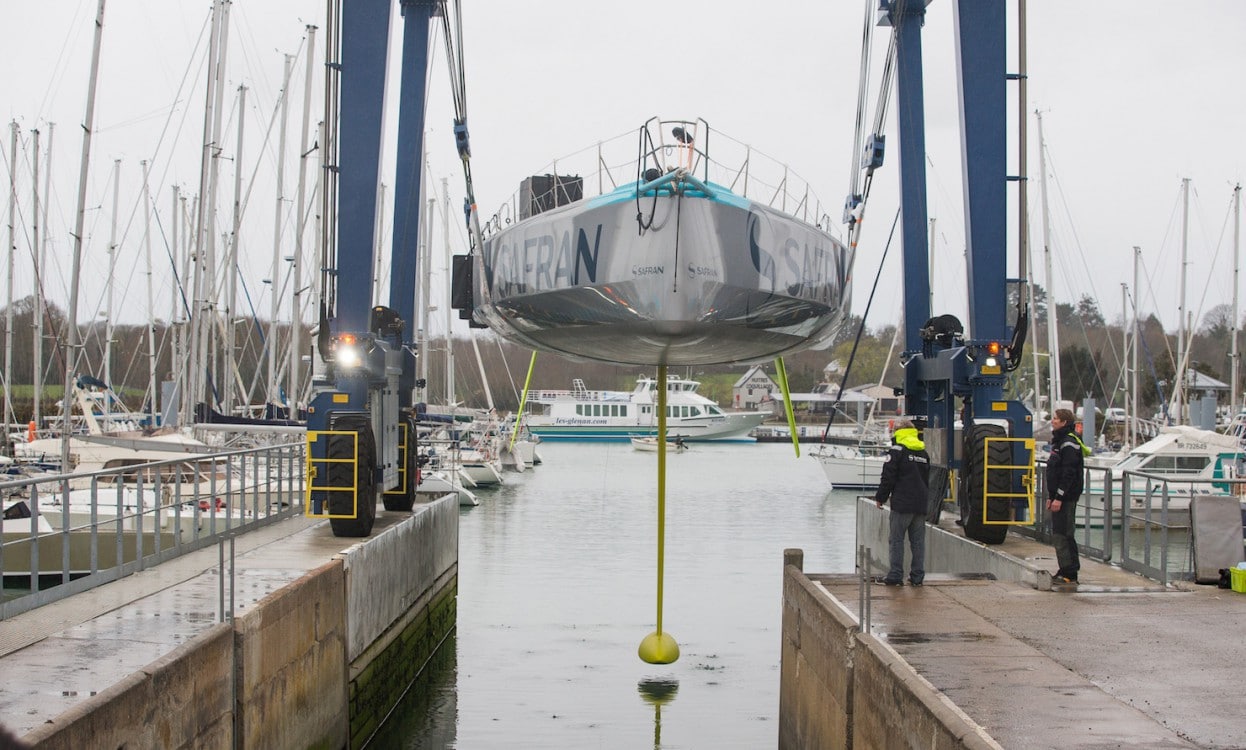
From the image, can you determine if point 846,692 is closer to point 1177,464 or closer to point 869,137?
point 869,137

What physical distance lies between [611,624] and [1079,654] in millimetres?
11635

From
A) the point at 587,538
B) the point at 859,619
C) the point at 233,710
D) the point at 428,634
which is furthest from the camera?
the point at 587,538

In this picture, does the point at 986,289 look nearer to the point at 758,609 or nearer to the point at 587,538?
the point at 758,609

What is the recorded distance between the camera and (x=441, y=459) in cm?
4103

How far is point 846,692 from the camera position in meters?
8.26

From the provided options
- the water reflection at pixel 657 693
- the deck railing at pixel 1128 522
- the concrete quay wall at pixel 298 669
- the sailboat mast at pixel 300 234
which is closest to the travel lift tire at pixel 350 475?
the concrete quay wall at pixel 298 669

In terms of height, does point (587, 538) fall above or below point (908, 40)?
below

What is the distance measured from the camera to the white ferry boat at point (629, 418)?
87.2 meters

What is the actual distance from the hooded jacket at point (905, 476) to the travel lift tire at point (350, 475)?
230 inches

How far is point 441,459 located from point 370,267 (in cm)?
2670

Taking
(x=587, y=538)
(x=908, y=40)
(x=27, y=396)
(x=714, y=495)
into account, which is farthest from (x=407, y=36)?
(x=27, y=396)

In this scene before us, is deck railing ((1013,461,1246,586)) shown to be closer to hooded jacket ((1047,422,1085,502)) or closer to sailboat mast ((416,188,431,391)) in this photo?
hooded jacket ((1047,422,1085,502))

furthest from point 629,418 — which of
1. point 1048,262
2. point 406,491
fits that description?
point 406,491

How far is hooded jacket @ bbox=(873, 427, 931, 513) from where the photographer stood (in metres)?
10.5
